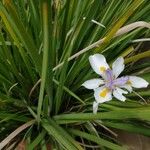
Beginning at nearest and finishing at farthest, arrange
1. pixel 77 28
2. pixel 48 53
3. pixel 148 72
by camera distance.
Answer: pixel 48 53 → pixel 77 28 → pixel 148 72

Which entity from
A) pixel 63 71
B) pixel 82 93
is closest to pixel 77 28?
pixel 63 71

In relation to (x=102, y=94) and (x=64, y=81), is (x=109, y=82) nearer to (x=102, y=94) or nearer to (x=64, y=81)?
(x=102, y=94)

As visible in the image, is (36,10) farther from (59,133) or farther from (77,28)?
(59,133)

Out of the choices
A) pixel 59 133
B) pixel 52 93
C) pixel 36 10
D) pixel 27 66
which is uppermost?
pixel 36 10

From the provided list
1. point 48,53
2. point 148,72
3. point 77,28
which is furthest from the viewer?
point 148,72

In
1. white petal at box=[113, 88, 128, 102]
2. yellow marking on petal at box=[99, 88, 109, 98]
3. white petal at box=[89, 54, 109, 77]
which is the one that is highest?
white petal at box=[89, 54, 109, 77]
